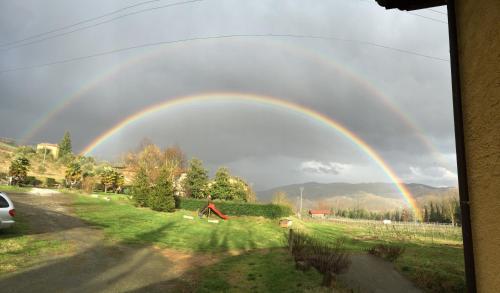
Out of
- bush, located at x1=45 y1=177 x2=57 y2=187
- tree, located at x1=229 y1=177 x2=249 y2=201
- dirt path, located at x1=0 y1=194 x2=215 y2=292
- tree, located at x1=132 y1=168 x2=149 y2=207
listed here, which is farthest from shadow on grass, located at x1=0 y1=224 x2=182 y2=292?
bush, located at x1=45 y1=177 x2=57 y2=187

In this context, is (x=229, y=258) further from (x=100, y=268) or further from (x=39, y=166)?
(x=39, y=166)

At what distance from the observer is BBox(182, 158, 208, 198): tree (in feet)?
156

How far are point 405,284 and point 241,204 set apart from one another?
87.2 feet

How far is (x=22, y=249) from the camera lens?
10906 mm

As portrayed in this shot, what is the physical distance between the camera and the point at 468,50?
2070 mm

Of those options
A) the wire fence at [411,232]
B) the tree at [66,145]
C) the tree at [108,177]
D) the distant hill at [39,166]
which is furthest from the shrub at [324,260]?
the tree at [66,145]

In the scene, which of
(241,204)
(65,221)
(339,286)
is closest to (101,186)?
(241,204)

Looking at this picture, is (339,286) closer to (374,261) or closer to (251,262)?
(251,262)

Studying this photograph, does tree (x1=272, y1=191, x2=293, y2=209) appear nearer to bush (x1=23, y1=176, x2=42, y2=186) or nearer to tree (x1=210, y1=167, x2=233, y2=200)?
tree (x1=210, y1=167, x2=233, y2=200)

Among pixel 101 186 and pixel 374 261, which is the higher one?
pixel 101 186

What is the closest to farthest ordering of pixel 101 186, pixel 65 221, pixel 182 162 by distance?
pixel 65 221
pixel 101 186
pixel 182 162

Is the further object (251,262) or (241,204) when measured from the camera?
(241,204)

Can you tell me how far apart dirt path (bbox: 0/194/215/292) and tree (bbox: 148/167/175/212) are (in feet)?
52.8

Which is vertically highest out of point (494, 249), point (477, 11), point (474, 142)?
point (477, 11)
